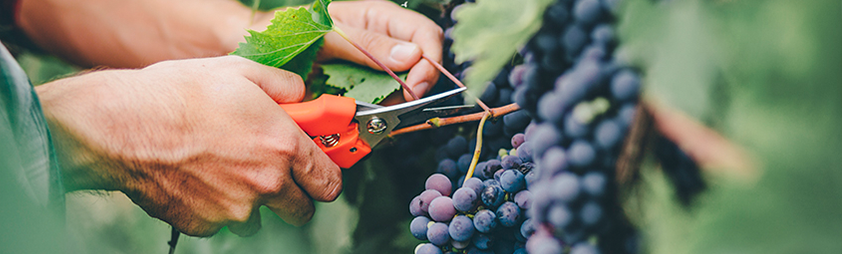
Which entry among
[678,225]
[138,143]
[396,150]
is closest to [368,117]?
[396,150]

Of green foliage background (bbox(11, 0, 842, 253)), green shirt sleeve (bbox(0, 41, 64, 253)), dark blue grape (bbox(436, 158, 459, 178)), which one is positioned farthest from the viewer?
dark blue grape (bbox(436, 158, 459, 178))

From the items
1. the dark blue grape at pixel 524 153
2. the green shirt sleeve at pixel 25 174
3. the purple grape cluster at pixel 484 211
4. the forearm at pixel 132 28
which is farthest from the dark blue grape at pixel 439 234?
the forearm at pixel 132 28

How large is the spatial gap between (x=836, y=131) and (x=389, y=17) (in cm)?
56

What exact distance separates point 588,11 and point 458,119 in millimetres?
285

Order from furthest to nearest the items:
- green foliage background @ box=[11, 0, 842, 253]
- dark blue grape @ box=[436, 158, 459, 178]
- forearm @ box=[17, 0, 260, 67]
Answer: forearm @ box=[17, 0, 260, 67] → dark blue grape @ box=[436, 158, 459, 178] → green foliage background @ box=[11, 0, 842, 253]

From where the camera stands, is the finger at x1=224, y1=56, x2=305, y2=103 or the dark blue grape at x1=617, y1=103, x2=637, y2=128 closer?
the dark blue grape at x1=617, y1=103, x2=637, y2=128

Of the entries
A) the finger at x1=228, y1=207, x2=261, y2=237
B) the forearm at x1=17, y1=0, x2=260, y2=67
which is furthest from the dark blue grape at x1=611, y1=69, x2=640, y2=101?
the forearm at x1=17, y1=0, x2=260, y2=67

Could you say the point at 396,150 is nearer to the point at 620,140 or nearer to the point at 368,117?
the point at 368,117

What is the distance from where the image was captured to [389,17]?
0.65m

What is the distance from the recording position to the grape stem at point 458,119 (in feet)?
1.49

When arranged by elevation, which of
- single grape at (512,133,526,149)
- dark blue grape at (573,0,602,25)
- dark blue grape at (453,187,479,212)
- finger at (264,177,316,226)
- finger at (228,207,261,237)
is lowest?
finger at (228,207,261,237)

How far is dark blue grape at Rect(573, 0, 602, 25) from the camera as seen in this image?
0.23 meters

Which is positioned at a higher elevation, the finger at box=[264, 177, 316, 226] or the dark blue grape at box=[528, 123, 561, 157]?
the dark blue grape at box=[528, 123, 561, 157]

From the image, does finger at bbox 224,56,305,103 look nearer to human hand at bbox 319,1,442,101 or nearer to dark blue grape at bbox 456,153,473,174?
human hand at bbox 319,1,442,101
